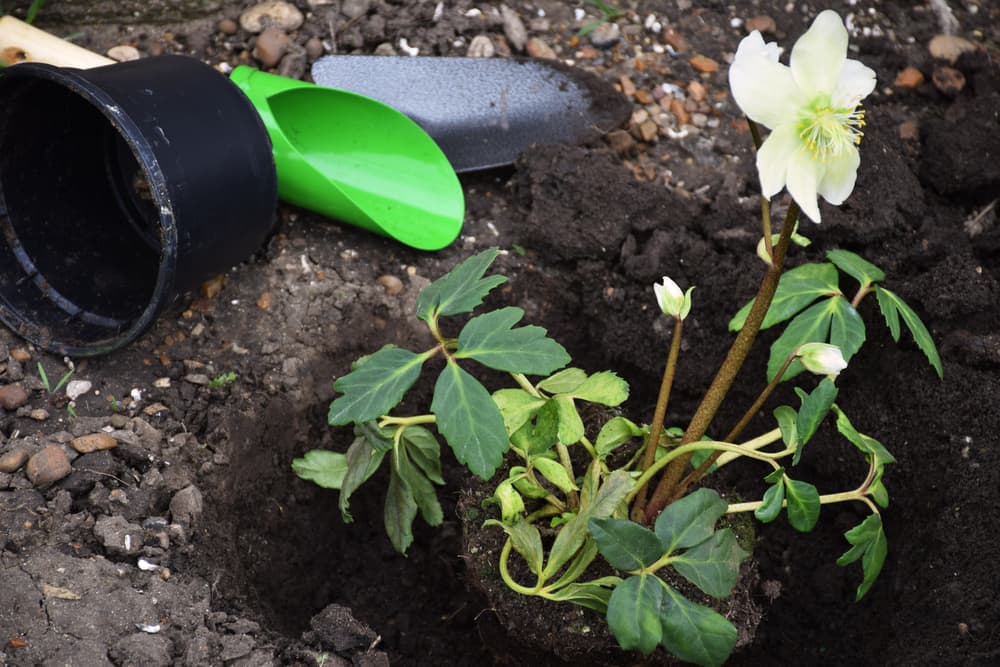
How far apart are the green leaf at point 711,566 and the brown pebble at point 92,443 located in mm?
995

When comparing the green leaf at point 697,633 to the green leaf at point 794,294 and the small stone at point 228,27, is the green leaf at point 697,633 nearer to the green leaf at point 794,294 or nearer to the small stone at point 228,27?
the green leaf at point 794,294

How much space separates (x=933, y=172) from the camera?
6.54 feet

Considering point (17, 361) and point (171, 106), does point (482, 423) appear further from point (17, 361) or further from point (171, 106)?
point (17, 361)

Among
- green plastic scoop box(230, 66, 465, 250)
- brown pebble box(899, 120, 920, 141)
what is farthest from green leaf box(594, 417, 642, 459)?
brown pebble box(899, 120, 920, 141)

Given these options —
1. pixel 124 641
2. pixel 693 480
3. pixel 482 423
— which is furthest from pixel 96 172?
pixel 693 480

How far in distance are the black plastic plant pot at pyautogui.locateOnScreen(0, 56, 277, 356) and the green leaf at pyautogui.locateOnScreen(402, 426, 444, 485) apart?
51cm

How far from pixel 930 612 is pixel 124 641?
1257 millimetres

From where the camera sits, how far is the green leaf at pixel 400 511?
155cm

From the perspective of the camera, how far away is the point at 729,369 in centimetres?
138

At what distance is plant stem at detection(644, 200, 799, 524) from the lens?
→ 123 cm

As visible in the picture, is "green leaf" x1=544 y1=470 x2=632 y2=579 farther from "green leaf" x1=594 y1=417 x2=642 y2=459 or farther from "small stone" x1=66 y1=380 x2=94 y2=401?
"small stone" x1=66 y1=380 x2=94 y2=401

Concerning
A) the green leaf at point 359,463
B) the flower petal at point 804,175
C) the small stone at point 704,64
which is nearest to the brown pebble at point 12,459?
the green leaf at point 359,463

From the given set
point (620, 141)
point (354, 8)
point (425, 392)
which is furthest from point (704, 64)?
point (425, 392)

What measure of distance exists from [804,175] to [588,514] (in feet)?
1.82
